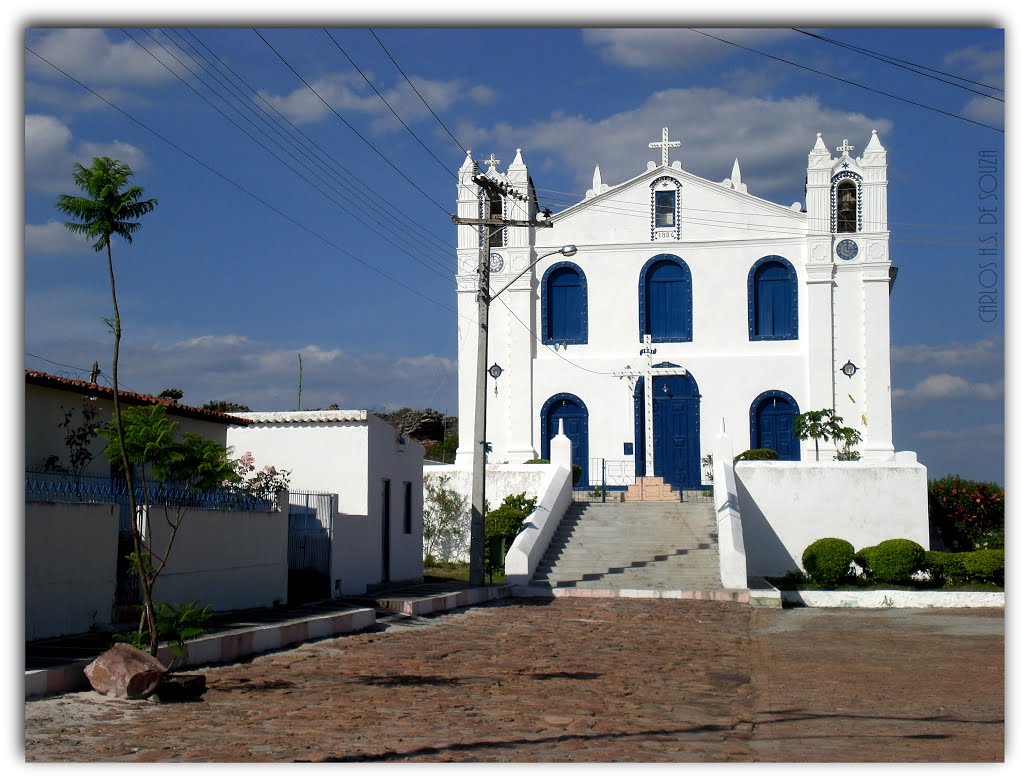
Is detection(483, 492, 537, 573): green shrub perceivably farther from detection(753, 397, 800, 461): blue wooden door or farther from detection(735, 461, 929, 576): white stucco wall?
detection(753, 397, 800, 461): blue wooden door

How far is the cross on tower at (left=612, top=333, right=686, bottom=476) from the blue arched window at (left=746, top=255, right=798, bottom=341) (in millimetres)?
2790

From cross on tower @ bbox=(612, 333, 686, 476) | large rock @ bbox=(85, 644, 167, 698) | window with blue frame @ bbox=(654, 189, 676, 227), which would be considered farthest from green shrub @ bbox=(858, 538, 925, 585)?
large rock @ bbox=(85, 644, 167, 698)

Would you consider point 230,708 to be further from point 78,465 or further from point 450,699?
point 78,465

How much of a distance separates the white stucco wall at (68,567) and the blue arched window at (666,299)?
24099 millimetres

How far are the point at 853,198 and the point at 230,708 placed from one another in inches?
1175

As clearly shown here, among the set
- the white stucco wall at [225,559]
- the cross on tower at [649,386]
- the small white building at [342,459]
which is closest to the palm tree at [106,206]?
the white stucco wall at [225,559]

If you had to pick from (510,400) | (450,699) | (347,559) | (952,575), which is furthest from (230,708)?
(510,400)

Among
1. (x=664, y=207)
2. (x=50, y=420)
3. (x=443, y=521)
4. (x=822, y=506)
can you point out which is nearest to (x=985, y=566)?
(x=822, y=506)

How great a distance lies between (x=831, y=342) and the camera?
33906 millimetres

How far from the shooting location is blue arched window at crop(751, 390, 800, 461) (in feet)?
111

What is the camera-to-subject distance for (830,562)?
920 inches

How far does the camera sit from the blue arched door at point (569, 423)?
35.2 meters

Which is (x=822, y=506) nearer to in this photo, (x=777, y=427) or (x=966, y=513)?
(x=966, y=513)

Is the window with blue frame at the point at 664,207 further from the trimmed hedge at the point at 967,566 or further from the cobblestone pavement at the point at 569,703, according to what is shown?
the cobblestone pavement at the point at 569,703
